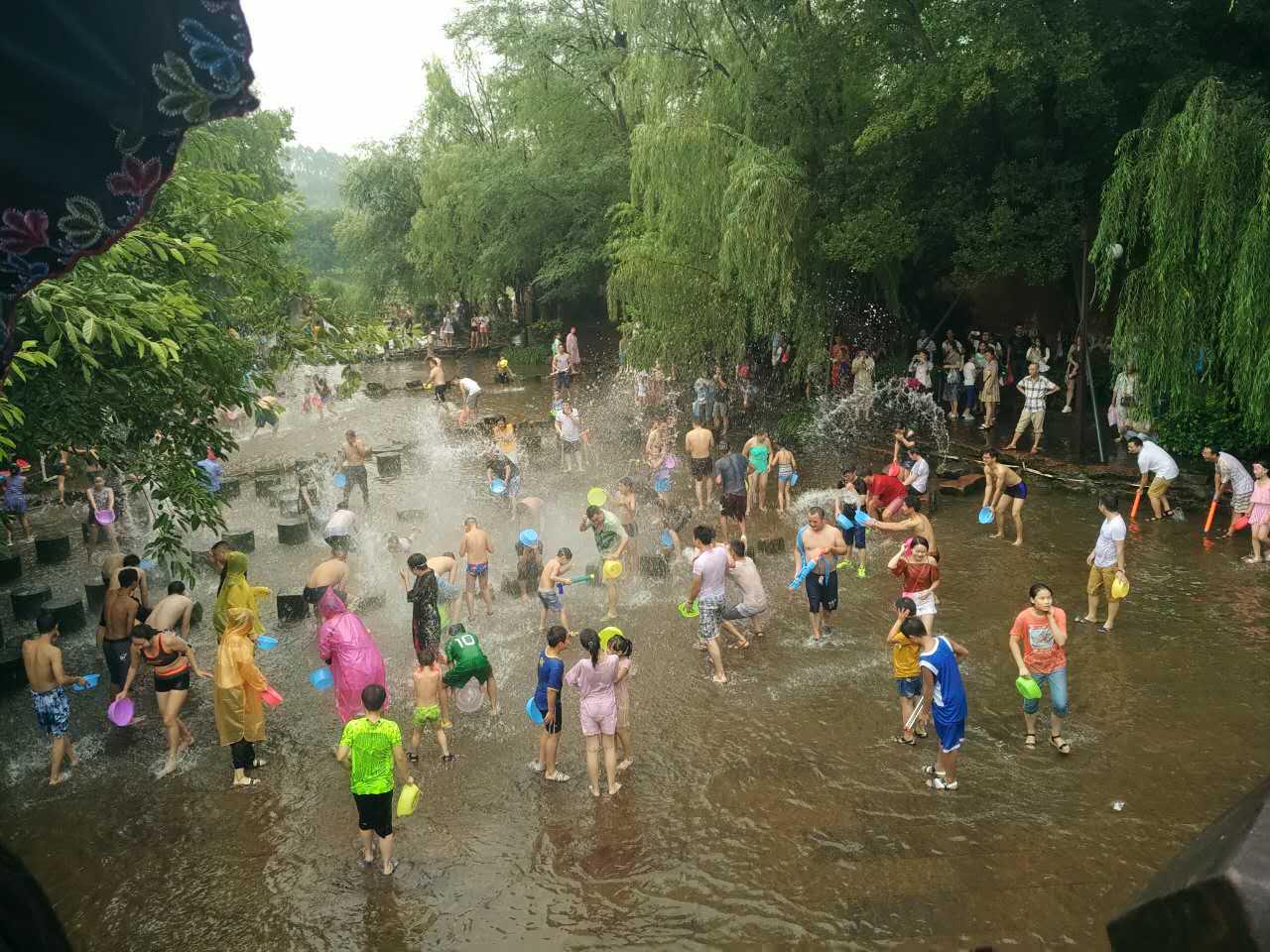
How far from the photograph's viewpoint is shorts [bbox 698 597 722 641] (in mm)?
9758

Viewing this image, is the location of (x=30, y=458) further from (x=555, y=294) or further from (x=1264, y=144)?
(x=555, y=294)

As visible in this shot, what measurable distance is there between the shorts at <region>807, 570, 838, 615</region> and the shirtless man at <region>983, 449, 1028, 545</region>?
164 inches

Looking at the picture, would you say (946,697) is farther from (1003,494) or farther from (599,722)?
(1003,494)

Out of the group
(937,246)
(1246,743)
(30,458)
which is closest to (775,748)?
(1246,743)

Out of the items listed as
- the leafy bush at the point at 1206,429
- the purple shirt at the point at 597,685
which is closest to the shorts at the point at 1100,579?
the leafy bush at the point at 1206,429

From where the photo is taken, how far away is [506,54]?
106 feet

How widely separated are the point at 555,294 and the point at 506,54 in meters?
8.30

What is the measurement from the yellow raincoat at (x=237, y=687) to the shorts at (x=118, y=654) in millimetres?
2289

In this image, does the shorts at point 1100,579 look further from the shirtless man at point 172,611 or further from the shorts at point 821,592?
the shirtless man at point 172,611

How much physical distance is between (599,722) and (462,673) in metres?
1.54

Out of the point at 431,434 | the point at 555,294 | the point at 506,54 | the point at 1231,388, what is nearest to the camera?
the point at 1231,388

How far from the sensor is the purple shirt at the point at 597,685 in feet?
25.3

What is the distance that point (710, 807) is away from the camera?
764cm

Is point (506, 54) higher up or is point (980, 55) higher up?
point (506, 54)
